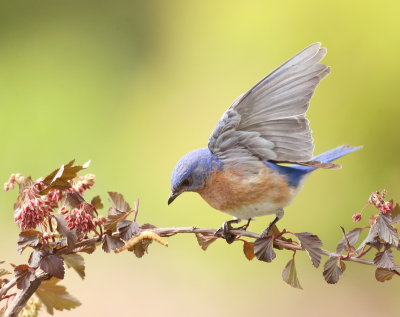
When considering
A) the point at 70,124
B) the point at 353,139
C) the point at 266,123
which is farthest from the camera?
the point at 70,124

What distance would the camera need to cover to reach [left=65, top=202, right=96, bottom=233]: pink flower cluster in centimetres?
86

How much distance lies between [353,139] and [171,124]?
99 centimetres

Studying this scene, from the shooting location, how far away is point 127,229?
34.4 inches

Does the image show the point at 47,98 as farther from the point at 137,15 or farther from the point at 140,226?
the point at 140,226

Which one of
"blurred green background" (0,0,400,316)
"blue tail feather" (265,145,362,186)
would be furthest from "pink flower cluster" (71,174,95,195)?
"blurred green background" (0,0,400,316)

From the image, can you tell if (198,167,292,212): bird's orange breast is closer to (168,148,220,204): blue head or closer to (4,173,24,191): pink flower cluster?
(168,148,220,204): blue head

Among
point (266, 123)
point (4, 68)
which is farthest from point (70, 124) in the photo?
point (266, 123)

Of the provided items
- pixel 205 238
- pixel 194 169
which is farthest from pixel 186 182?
pixel 205 238

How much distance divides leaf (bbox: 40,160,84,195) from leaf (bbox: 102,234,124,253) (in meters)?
0.09

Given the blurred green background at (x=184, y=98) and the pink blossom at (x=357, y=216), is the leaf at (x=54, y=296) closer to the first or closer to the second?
the pink blossom at (x=357, y=216)

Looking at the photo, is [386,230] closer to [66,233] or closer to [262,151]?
[262,151]

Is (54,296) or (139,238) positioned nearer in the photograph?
(139,238)

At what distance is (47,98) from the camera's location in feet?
13.6

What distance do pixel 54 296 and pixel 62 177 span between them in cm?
23
